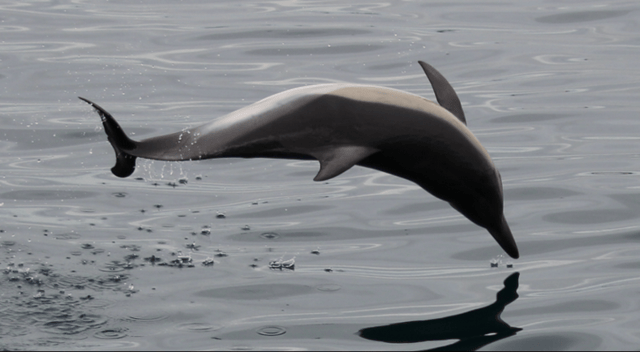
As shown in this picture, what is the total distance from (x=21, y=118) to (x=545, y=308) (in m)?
9.09

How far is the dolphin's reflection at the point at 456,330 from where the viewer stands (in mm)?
7074

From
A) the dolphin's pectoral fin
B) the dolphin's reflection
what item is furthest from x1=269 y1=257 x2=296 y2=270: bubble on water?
the dolphin's pectoral fin

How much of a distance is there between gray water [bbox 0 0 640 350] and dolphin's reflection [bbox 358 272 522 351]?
2 cm

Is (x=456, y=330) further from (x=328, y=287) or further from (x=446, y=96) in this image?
(x=446, y=96)

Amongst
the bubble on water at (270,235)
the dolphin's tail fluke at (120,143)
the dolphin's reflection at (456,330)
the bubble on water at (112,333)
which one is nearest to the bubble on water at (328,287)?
the dolphin's reflection at (456,330)

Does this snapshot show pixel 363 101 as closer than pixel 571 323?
Yes

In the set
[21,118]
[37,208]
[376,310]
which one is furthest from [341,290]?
[21,118]

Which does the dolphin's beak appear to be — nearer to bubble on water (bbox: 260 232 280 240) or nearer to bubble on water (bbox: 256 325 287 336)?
bubble on water (bbox: 256 325 287 336)

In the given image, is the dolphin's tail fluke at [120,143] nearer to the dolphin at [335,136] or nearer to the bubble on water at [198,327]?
the dolphin at [335,136]

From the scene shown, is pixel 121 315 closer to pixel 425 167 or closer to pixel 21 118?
pixel 425 167

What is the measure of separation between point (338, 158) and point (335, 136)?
203mm

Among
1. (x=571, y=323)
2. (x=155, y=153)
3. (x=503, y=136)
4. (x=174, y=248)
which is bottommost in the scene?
(x=571, y=323)

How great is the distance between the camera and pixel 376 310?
7742 millimetres

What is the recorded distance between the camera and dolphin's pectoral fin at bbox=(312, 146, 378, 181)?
21.6 ft
